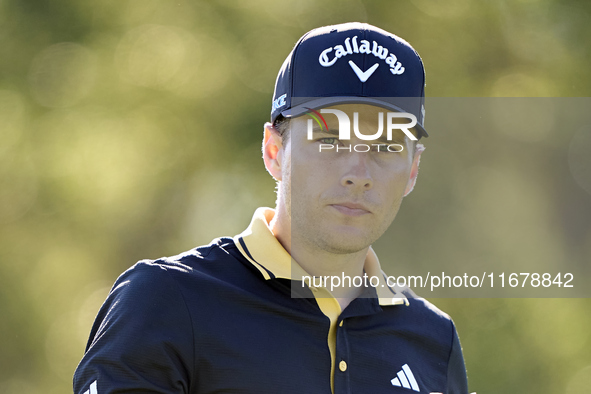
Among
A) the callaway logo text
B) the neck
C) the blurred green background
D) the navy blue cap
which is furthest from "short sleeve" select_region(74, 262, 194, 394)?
the blurred green background

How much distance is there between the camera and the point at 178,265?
5.98 feet

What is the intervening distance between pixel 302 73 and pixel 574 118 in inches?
164

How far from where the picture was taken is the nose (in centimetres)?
192

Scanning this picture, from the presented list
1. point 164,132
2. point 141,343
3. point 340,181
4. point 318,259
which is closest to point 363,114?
point 340,181

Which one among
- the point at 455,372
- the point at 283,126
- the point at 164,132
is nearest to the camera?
the point at 283,126

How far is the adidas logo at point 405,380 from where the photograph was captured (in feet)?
6.30

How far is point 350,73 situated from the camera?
1960 millimetres

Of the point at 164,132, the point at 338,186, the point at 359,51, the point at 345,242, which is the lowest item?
the point at 345,242

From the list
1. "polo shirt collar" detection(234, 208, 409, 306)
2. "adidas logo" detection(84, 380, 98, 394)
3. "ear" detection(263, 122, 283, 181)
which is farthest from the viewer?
"ear" detection(263, 122, 283, 181)

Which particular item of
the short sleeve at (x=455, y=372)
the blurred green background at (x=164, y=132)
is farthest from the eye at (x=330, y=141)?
the blurred green background at (x=164, y=132)

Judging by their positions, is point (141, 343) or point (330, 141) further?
point (330, 141)

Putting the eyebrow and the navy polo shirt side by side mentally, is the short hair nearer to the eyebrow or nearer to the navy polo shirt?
the eyebrow

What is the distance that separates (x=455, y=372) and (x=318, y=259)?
1.97 ft

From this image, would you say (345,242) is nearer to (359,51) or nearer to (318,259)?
(318,259)
